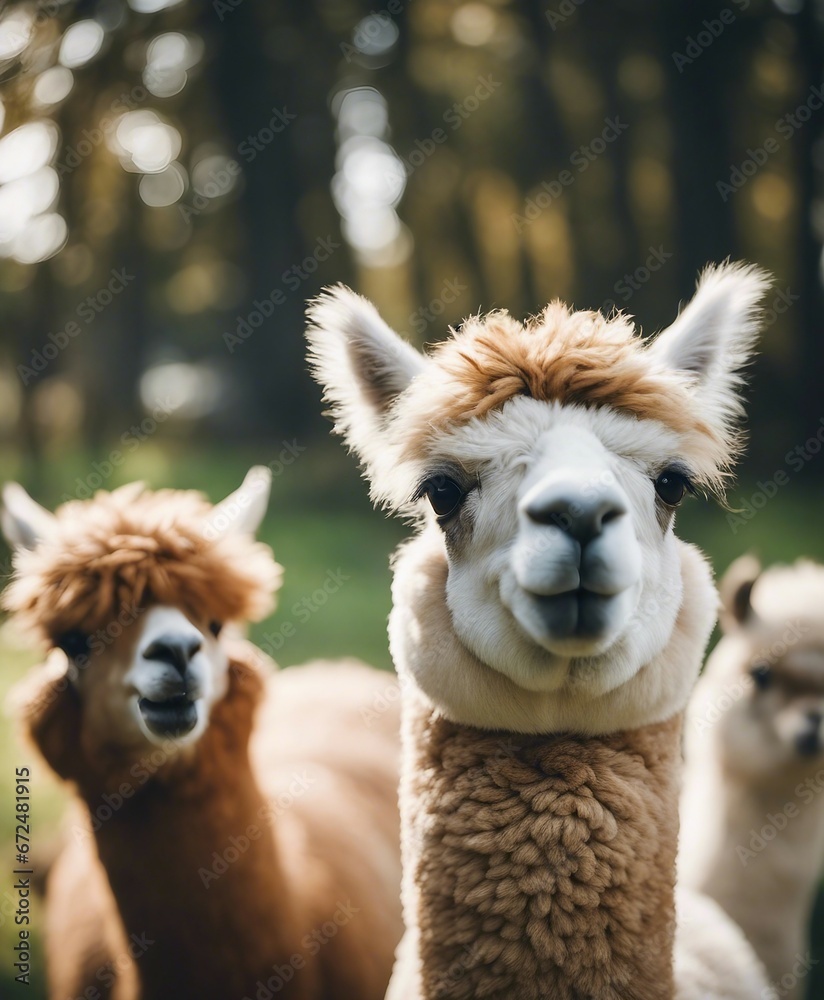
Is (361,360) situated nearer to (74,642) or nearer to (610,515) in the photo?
(610,515)

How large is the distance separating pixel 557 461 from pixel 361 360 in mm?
671

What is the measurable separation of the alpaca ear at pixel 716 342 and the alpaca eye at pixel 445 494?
0.60 meters

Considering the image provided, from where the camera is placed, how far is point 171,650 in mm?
2143

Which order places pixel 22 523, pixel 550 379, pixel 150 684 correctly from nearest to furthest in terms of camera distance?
pixel 550 379
pixel 150 684
pixel 22 523

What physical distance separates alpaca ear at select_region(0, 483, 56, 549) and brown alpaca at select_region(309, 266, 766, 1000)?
4.16 feet

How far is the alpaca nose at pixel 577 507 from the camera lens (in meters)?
1.46

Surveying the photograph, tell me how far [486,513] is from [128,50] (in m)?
9.13

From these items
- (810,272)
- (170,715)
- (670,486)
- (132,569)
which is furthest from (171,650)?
(810,272)

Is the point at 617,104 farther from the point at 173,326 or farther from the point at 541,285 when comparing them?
the point at 173,326

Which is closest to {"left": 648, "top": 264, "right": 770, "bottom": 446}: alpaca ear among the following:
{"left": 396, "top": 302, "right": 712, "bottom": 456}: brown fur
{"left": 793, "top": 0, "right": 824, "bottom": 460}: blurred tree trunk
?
{"left": 396, "top": 302, "right": 712, "bottom": 456}: brown fur

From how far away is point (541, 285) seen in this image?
13.5 metres

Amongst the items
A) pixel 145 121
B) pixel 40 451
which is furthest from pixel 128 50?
pixel 40 451

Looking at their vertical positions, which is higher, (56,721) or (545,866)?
(56,721)

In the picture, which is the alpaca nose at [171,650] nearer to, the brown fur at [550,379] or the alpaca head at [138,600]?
the alpaca head at [138,600]
